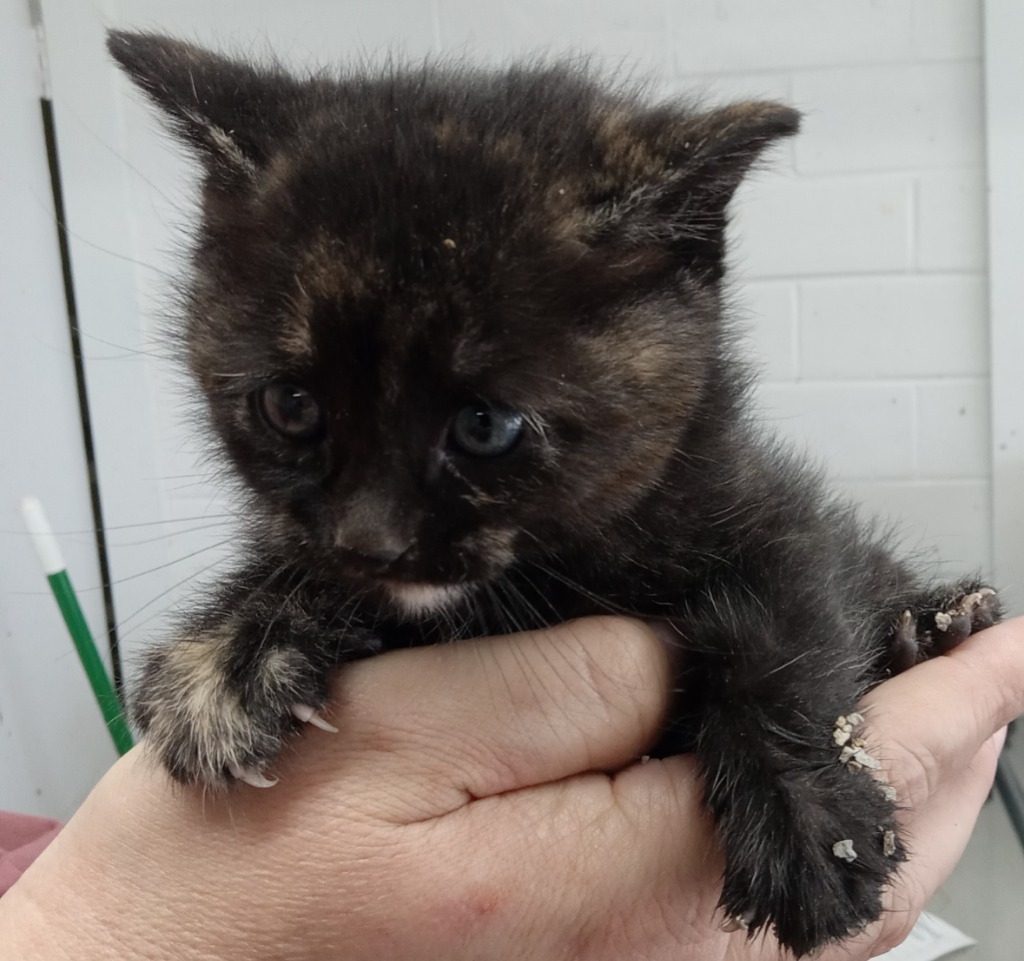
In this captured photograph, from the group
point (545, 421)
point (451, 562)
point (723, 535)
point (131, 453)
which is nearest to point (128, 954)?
point (451, 562)

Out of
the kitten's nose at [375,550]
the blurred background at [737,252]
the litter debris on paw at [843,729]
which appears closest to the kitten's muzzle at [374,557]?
the kitten's nose at [375,550]

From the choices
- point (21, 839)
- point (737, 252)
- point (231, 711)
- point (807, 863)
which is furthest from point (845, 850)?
point (737, 252)

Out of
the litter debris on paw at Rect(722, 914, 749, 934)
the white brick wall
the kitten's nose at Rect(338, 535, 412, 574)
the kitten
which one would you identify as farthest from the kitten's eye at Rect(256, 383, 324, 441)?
the white brick wall

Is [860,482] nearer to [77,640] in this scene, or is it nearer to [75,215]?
[77,640]

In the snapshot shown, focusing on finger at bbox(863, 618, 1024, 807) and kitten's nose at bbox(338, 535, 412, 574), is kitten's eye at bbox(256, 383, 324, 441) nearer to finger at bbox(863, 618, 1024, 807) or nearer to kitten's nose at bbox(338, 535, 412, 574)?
kitten's nose at bbox(338, 535, 412, 574)

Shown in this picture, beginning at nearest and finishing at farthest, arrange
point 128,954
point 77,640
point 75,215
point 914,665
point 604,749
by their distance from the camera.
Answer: point 128,954 < point 604,749 < point 914,665 < point 77,640 < point 75,215

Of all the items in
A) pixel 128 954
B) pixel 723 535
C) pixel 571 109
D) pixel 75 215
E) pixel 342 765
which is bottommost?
pixel 128 954

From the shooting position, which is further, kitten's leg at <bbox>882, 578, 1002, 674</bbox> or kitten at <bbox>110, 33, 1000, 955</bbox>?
kitten's leg at <bbox>882, 578, 1002, 674</bbox>
